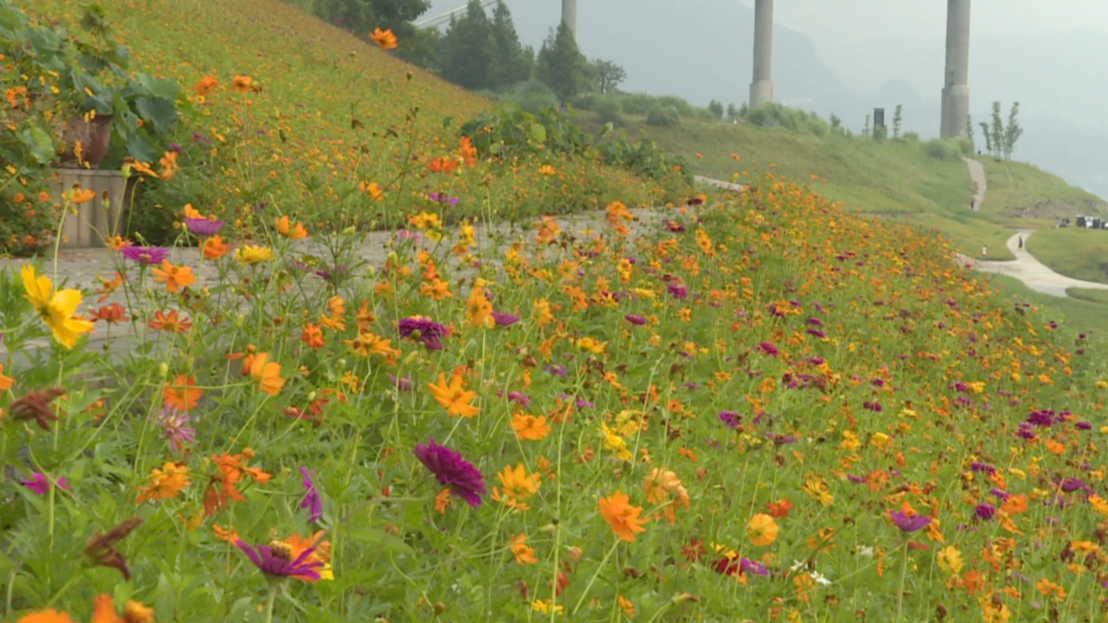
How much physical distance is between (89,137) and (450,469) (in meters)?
5.44

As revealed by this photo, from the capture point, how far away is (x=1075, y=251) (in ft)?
52.3

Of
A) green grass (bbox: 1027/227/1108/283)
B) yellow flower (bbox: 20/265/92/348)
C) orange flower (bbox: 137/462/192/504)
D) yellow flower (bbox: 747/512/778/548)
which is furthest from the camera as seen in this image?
green grass (bbox: 1027/227/1108/283)

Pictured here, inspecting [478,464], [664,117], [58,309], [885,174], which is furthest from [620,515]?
[885,174]

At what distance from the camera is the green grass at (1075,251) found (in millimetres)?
→ 14614

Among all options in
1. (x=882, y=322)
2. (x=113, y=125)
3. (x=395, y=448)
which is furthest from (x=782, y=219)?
(x=395, y=448)

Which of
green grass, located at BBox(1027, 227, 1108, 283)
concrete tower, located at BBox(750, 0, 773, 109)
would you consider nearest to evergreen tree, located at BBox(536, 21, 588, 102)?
concrete tower, located at BBox(750, 0, 773, 109)

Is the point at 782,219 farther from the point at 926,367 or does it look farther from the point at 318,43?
the point at 318,43

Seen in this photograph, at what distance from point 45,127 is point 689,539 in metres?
4.51

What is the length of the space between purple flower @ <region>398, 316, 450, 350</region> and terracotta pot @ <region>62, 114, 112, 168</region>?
4.58 meters

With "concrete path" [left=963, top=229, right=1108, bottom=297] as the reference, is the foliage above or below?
above

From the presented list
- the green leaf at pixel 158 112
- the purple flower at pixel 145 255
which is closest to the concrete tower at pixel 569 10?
the green leaf at pixel 158 112

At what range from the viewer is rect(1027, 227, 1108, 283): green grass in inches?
575

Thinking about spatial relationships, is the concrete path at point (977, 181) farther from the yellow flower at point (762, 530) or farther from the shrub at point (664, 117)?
the yellow flower at point (762, 530)

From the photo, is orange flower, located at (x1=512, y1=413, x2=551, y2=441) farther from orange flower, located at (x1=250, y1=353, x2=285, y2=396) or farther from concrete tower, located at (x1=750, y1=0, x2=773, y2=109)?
concrete tower, located at (x1=750, y1=0, x2=773, y2=109)
